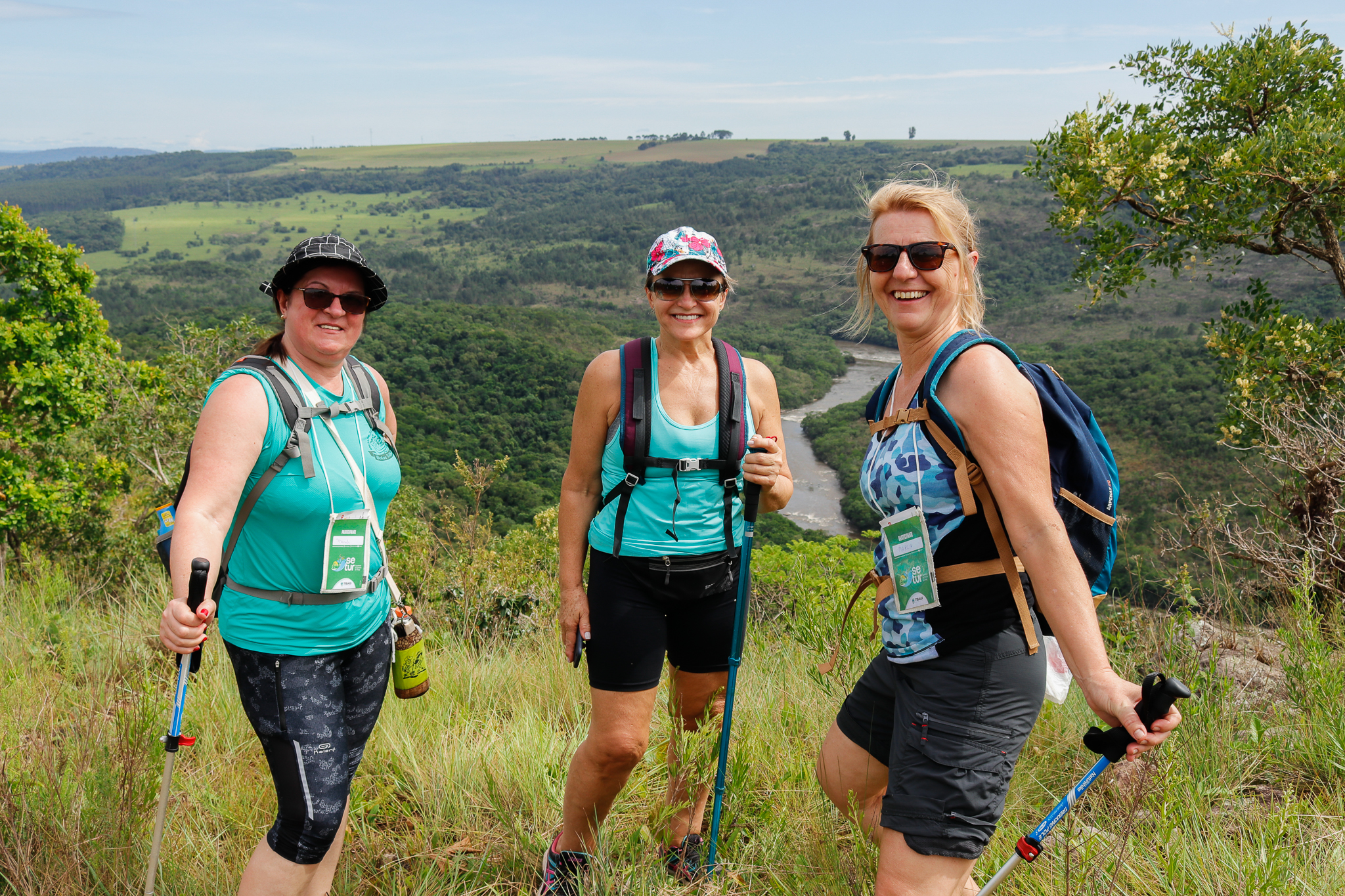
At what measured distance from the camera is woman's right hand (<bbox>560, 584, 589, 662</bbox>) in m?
2.09

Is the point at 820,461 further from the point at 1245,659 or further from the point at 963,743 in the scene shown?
the point at 963,743

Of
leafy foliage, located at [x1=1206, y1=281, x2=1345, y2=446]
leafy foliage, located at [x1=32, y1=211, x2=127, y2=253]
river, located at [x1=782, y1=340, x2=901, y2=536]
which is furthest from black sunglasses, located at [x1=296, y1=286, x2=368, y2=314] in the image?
leafy foliage, located at [x1=32, y1=211, x2=127, y2=253]

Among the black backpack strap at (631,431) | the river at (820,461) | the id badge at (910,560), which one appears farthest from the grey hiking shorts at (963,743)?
the river at (820,461)

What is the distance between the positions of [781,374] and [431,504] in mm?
49414

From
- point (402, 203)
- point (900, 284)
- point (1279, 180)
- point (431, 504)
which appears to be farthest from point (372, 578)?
point (402, 203)

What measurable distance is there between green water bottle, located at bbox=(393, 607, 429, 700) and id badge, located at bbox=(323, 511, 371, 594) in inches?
10.8

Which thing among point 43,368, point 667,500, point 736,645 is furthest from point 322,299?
point 43,368

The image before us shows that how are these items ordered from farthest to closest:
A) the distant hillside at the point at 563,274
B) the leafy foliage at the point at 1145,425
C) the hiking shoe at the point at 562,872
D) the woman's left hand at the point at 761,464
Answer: the distant hillside at the point at 563,274
the leafy foliage at the point at 1145,425
the woman's left hand at the point at 761,464
the hiking shoe at the point at 562,872

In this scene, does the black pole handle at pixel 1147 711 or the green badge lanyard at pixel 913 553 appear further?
the green badge lanyard at pixel 913 553

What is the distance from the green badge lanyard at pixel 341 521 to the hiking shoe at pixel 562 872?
86cm

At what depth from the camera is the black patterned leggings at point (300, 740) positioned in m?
1.61

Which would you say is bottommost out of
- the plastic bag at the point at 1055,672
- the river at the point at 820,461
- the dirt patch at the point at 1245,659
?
the river at the point at 820,461

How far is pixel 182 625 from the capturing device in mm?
1387

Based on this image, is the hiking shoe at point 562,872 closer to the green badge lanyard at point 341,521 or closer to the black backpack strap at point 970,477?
the green badge lanyard at point 341,521
